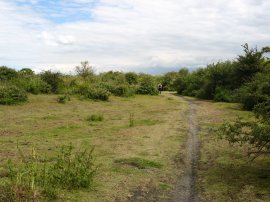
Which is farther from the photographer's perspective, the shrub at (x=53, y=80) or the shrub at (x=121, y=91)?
the shrub at (x=121, y=91)

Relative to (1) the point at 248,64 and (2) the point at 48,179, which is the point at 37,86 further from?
(2) the point at 48,179

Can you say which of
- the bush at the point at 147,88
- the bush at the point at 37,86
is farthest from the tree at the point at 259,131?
→ the bush at the point at 147,88

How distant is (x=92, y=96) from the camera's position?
27.0 m

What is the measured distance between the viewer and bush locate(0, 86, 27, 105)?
68.8 ft

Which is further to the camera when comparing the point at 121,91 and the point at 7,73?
the point at 121,91

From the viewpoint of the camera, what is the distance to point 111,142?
40.7 feet

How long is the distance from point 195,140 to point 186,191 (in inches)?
212

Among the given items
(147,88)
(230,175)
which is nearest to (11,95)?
(230,175)

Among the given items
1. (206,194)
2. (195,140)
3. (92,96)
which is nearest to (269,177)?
(206,194)

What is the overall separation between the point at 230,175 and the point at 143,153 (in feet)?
8.91

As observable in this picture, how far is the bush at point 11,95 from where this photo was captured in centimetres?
2097

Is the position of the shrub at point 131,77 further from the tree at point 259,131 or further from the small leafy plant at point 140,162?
the tree at point 259,131

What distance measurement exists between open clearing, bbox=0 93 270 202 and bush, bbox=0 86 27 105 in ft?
6.37

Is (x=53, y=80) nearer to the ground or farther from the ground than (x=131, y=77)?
nearer to the ground
